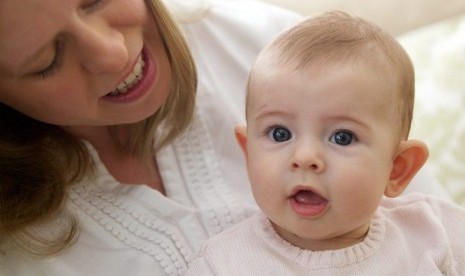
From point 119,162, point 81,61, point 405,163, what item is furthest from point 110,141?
point 405,163

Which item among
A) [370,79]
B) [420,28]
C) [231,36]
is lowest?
[420,28]

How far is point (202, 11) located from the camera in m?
1.34

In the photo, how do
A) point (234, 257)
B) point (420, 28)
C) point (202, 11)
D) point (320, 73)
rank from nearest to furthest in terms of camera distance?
point (320, 73), point (234, 257), point (202, 11), point (420, 28)

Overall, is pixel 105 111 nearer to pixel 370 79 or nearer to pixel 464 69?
pixel 370 79

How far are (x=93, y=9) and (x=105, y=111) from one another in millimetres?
153

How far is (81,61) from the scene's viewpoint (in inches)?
38.1

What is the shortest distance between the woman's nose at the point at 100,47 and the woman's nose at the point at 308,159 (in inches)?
10.6

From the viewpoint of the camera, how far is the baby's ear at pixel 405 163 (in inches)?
37.8

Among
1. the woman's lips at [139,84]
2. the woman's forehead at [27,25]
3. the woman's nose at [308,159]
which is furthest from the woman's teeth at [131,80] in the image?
the woman's nose at [308,159]

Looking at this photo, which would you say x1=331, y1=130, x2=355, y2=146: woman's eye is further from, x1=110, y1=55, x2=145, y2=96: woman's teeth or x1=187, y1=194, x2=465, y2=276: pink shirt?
x1=110, y1=55, x2=145, y2=96: woman's teeth

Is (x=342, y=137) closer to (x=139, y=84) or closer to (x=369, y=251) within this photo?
(x=369, y=251)

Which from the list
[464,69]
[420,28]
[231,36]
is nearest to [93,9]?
[231,36]

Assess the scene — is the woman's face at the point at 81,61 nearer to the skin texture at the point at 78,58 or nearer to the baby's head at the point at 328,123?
the skin texture at the point at 78,58

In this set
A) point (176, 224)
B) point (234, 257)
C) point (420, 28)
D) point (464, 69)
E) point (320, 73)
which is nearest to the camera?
point (320, 73)
